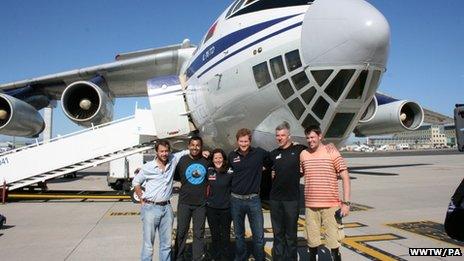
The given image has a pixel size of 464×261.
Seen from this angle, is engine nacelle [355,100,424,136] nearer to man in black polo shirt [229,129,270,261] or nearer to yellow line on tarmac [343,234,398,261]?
yellow line on tarmac [343,234,398,261]

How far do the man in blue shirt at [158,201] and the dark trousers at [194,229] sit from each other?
13 centimetres

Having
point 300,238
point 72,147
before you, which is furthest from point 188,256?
point 72,147

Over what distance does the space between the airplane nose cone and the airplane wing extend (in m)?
8.52

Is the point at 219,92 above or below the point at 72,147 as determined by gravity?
above

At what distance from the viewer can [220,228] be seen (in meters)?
4.93

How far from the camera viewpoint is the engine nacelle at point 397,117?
522 inches

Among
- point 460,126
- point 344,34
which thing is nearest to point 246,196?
point 460,126

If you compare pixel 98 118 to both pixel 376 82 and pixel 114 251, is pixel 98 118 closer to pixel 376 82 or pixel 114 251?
pixel 114 251

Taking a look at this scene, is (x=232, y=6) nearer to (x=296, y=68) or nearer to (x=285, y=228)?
(x=296, y=68)

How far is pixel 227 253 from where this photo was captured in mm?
4910

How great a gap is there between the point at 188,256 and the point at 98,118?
27.5ft

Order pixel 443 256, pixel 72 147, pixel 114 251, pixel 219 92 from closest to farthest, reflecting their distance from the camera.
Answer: pixel 443 256
pixel 114 251
pixel 219 92
pixel 72 147

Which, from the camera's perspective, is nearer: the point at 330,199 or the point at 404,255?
the point at 330,199

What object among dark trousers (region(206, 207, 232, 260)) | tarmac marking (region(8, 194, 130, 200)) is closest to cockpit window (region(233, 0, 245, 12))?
dark trousers (region(206, 207, 232, 260))
